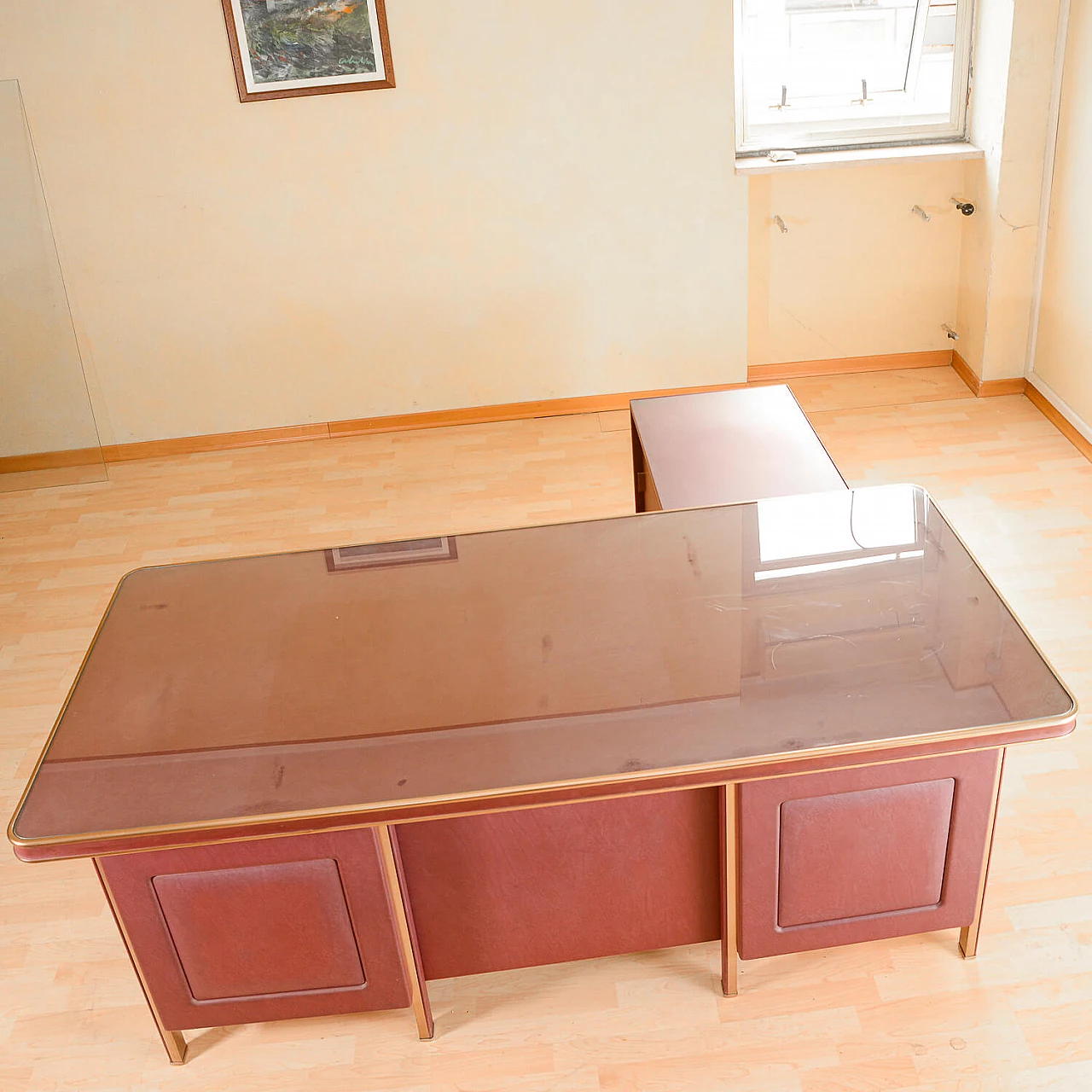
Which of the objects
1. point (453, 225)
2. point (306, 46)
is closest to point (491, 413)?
point (453, 225)

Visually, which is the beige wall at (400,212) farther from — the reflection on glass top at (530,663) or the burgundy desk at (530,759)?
the burgundy desk at (530,759)

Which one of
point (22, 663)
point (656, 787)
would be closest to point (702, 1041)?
point (656, 787)

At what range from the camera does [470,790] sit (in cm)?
182

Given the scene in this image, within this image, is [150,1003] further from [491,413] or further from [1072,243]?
[1072,243]

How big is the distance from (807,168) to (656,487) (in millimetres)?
2116

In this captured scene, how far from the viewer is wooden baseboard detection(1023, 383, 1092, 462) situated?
13.9 ft

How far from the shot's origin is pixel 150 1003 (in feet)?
7.17

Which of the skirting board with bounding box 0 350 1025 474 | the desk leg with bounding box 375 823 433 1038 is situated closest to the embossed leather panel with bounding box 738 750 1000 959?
the desk leg with bounding box 375 823 433 1038

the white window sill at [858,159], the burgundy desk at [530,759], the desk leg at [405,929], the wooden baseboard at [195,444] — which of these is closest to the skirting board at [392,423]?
the wooden baseboard at [195,444]

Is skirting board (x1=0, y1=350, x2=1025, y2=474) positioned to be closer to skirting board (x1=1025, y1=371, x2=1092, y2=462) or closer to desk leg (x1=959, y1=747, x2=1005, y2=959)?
skirting board (x1=1025, y1=371, x2=1092, y2=462)

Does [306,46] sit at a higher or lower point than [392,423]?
higher

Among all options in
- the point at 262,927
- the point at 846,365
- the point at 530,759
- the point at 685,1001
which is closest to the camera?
the point at 530,759

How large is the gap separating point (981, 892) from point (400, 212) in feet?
11.0

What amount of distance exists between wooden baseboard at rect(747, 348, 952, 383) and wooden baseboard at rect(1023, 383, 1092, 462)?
0.48 meters
